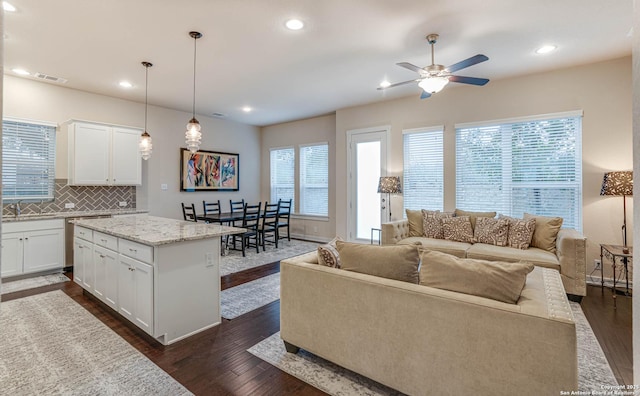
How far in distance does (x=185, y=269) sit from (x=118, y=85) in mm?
3886

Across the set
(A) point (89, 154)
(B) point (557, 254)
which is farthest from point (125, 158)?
(B) point (557, 254)

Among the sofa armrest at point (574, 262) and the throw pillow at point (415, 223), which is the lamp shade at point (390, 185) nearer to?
the throw pillow at point (415, 223)

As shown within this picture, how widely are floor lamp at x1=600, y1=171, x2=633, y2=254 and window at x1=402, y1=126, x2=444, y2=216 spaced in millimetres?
2055

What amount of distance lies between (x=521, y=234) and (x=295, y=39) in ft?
12.0

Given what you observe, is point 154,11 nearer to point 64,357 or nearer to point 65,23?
point 65,23

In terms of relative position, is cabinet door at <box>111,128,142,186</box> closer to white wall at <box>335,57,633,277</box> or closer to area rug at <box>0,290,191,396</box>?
area rug at <box>0,290,191,396</box>

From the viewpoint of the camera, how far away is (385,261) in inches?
84.2

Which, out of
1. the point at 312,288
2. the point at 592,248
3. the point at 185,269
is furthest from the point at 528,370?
the point at 592,248

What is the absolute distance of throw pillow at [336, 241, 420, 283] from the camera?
81.8 inches

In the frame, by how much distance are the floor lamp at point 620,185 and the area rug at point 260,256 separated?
14.8 ft

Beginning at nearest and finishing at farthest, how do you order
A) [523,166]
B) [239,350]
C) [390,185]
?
[239,350] → [523,166] → [390,185]

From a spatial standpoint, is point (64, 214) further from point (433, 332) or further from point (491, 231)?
point (491, 231)

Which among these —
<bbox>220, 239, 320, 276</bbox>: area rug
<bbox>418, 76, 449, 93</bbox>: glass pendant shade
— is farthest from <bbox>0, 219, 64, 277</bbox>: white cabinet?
<bbox>418, 76, 449, 93</bbox>: glass pendant shade

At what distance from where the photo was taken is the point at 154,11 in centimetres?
306
